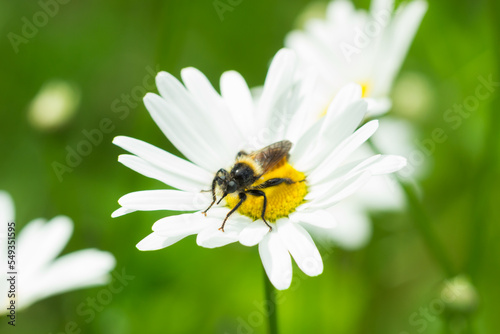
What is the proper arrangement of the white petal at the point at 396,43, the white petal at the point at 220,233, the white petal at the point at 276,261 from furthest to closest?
the white petal at the point at 396,43 < the white petal at the point at 220,233 < the white petal at the point at 276,261

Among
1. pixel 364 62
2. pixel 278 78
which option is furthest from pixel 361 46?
pixel 278 78

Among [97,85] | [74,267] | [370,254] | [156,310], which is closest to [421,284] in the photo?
[370,254]

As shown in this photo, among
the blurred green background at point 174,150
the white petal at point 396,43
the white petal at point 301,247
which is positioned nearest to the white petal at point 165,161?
the white petal at point 301,247

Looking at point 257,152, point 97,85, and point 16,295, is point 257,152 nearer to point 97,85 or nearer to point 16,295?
point 16,295

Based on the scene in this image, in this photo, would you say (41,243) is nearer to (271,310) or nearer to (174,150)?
(271,310)

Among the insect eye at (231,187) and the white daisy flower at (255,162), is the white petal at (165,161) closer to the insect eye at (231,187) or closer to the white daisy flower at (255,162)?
the white daisy flower at (255,162)
